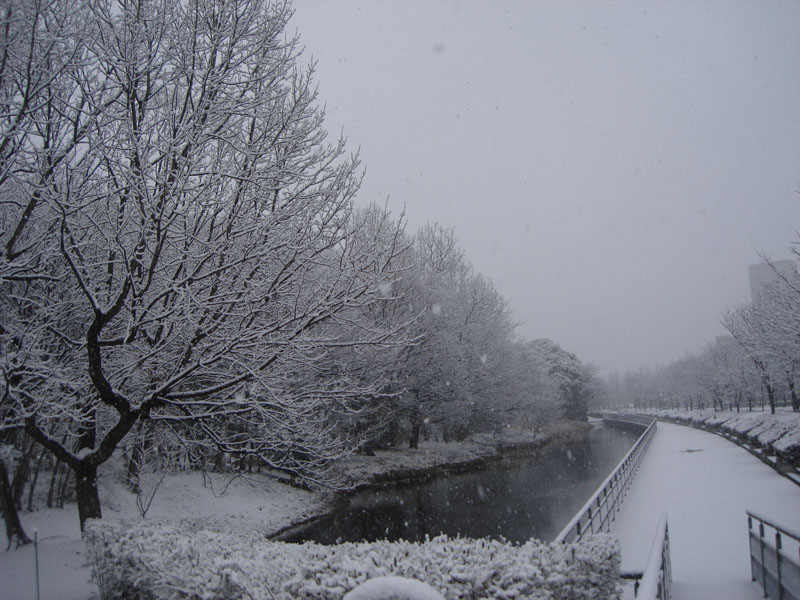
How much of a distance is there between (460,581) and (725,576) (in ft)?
17.6

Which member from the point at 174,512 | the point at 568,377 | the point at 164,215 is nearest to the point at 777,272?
the point at 164,215

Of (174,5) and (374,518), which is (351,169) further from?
(374,518)

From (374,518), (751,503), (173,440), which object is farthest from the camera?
(374,518)

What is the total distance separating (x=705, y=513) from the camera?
11.6 metres

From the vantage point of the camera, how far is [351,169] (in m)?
7.16

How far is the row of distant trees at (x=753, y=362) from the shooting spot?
20.2m

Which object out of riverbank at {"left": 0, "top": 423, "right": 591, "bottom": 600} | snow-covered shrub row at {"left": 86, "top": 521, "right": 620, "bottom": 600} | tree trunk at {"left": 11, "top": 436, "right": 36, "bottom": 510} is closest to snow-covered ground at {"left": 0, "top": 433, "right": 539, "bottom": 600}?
riverbank at {"left": 0, "top": 423, "right": 591, "bottom": 600}

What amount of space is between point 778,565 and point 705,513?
620 centimetres

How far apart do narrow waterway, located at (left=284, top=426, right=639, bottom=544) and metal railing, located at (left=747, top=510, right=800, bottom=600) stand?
690 cm

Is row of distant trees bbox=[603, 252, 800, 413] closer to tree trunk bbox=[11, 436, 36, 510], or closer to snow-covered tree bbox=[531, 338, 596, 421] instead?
snow-covered tree bbox=[531, 338, 596, 421]

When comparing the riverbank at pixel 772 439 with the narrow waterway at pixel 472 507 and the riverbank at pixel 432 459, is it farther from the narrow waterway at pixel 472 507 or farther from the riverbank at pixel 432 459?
the riverbank at pixel 432 459

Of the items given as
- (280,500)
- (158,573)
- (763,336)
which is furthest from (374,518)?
(763,336)

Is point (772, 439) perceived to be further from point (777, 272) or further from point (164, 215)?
point (164, 215)

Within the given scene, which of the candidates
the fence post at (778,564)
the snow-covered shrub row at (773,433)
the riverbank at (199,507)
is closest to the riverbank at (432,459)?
the riverbank at (199,507)
